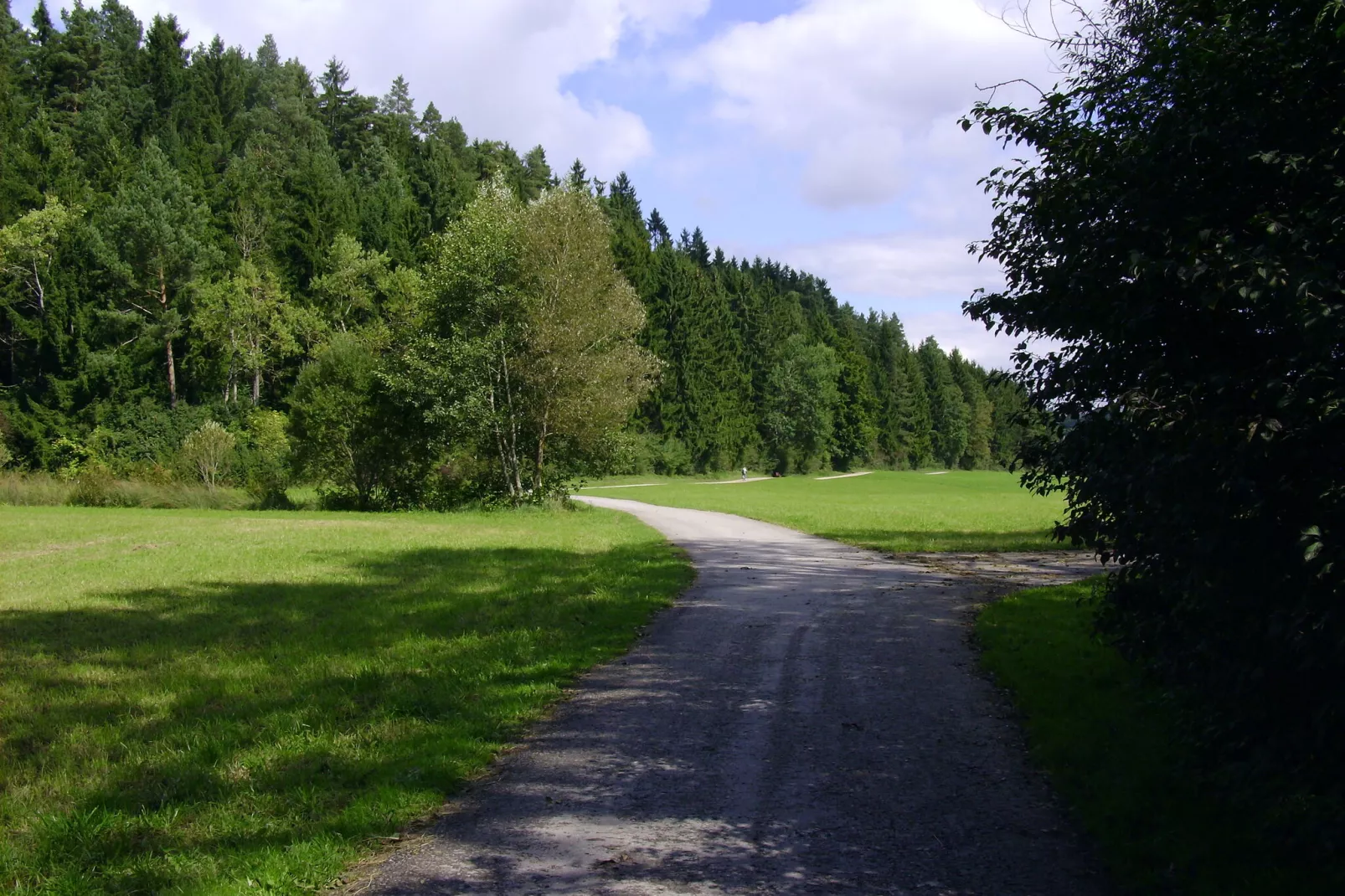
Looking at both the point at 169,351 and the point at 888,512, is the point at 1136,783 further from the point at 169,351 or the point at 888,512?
the point at 169,351

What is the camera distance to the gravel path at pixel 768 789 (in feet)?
13.6

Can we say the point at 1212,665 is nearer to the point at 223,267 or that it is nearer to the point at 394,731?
the point at 394,731

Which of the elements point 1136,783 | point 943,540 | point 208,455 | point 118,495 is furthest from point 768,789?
point 118,495

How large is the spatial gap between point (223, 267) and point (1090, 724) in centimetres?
6023

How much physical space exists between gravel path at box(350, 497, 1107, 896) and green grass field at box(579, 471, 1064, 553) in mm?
4207

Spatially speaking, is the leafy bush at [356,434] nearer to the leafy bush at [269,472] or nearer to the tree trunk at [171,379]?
the leafy bush at [269,472]

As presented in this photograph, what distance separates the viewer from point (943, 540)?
20297 millimetres

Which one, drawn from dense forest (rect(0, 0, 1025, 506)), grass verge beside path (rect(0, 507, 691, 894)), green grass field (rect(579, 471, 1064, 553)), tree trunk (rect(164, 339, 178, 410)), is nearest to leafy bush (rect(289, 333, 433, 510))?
dense forest (rect(0, 0, 1025, 506))

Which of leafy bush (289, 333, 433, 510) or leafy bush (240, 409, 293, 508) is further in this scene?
leafy bush (240, 409, 293, 508)

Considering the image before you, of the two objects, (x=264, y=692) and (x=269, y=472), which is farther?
(x=269, y=472)

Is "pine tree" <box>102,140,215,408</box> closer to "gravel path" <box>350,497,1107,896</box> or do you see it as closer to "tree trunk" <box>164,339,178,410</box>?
"tree trunk" <box>164,339,178,410</box>

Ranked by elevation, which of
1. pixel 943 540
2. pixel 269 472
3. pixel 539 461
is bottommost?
pixel 943 540

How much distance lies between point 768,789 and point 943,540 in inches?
633

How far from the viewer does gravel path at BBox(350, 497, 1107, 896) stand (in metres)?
4.16
